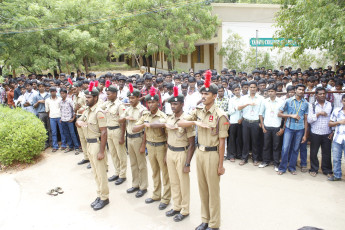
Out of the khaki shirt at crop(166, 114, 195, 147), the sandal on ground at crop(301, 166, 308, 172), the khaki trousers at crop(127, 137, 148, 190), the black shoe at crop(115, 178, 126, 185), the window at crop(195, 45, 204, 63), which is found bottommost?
the black shoe at crop(115, 178, 126, 185)

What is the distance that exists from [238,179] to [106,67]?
27361mm

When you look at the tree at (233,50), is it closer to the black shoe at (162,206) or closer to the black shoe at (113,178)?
the black shoe at (113,178)

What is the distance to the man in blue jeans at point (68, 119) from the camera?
755 cm

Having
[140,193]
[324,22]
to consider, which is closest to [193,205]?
[140,193]

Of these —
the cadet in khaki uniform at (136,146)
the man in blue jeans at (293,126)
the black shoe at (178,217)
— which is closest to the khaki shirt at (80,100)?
the cadet in khaki uniform at (136,146)

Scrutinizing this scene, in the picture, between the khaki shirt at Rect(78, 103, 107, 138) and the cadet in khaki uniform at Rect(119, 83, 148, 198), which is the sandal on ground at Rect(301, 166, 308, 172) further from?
the khaki shirt at Rect(78, 103, 107, 138)

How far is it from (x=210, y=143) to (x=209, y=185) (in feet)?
1.94

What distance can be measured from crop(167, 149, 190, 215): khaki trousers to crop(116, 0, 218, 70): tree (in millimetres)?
11635

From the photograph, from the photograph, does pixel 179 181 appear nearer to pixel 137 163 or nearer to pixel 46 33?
pixel 137 163

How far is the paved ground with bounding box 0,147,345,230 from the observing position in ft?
13.8

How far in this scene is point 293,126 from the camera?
5.64 metres

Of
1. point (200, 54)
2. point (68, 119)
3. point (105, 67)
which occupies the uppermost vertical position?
point (200, 54)

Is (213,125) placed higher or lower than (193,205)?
higher

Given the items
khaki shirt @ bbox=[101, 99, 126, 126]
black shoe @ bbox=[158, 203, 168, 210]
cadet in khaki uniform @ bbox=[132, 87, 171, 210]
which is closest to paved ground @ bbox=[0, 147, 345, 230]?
black shoe @ bbox=[158, 203, 168, 210]
